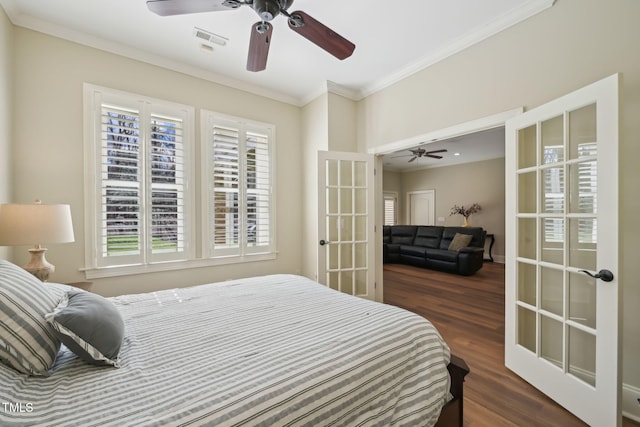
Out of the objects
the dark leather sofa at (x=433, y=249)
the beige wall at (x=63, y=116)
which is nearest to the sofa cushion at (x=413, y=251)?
the dark leather sofa at (x=433, y=249)

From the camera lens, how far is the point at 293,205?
369cm

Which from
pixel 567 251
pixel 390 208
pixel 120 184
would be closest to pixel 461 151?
pixel 390 208

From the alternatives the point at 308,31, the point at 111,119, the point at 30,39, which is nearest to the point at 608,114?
the point at 308,31

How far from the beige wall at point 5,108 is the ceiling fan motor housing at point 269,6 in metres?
1.97

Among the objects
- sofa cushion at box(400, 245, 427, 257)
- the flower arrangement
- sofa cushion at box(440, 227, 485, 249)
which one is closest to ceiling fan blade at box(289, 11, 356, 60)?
sofa cushion at box(400, 245, 427, 257)

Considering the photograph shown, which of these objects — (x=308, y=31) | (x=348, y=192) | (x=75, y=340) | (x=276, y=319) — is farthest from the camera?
(x=348, y=192)

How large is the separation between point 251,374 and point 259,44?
200cm

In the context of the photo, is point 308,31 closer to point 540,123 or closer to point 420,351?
point 540,123

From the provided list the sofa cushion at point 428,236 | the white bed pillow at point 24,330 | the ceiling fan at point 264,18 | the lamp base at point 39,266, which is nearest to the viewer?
the white bed pillow at point 24,330

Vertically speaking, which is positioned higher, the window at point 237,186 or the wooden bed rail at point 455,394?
the window at point 237,186

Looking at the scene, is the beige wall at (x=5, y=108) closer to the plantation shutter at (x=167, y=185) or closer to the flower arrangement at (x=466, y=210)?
the plantation shutter at (x=167, y=185)

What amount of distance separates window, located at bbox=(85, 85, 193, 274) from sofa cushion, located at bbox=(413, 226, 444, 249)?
5.60 m

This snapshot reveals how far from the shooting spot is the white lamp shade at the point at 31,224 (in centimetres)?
161

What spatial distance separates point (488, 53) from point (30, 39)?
12.8ft
